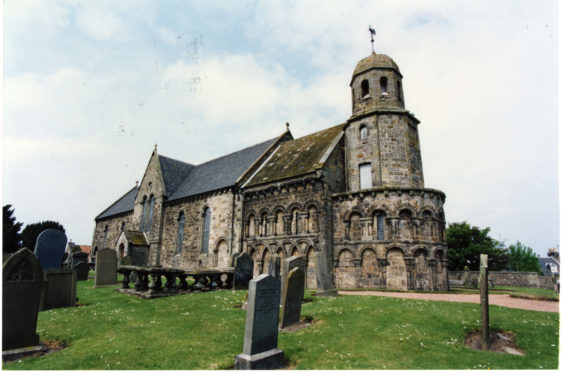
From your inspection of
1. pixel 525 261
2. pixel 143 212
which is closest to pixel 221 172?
pixel 143 212

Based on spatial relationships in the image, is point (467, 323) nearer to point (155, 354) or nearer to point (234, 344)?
point (234, 344)

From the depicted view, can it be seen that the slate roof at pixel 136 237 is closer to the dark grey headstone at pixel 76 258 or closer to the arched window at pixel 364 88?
the dark grey headstone at pixel 76 258

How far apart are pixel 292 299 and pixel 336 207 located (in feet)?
39.7

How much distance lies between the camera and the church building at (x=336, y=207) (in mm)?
18781

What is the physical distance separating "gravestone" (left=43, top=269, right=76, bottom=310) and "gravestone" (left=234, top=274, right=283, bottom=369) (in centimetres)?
976

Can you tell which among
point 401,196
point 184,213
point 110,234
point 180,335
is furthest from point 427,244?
point 110,234

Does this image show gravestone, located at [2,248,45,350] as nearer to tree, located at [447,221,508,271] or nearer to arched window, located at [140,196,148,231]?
arched window, located at [140,196,148,231]

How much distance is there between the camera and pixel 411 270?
1806 centimetres

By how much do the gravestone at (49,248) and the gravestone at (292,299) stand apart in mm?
12892

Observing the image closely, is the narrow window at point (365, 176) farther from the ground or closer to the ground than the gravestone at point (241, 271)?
farther from the ground

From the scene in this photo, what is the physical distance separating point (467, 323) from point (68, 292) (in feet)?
46.7

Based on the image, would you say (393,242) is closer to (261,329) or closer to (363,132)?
(363,132)

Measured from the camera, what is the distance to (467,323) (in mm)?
9711

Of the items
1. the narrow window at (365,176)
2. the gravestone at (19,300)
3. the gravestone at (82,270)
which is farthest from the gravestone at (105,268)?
the narrow window at (365,176)
